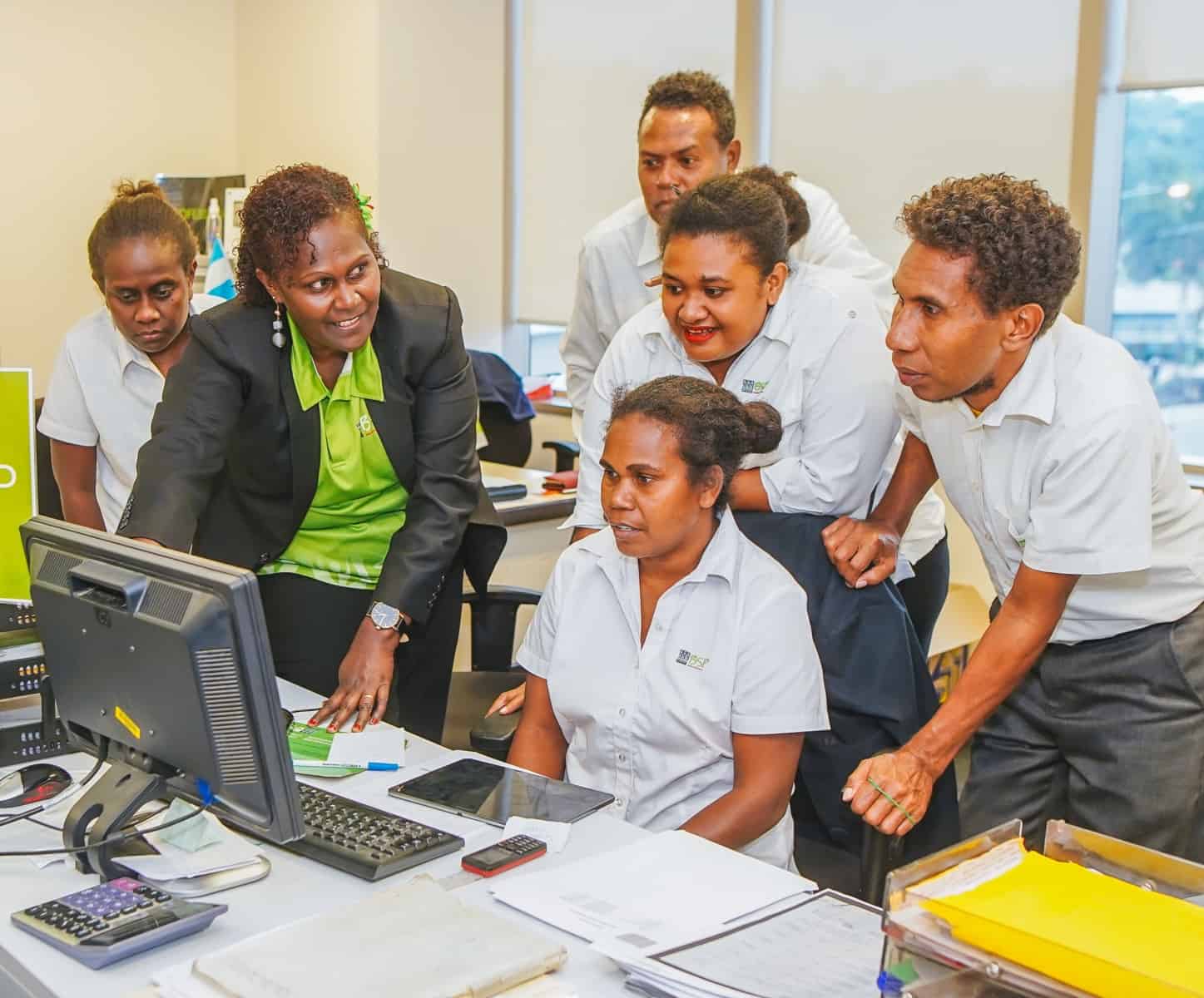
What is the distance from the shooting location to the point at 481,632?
2.83 metres

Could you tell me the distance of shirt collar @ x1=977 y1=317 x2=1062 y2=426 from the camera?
5.89 feet

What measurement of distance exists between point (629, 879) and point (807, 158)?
3232 millimetres

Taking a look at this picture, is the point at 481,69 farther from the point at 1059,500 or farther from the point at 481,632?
the point at 1059,500

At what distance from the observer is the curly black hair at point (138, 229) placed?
2.36 m

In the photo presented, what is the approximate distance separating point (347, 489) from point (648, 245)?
3.48 feet

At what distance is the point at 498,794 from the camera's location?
167cm

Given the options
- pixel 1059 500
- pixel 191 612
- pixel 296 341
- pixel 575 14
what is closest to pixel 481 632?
pixel 296 341

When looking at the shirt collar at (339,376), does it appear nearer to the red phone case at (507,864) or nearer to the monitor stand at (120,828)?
the monitor stand at (120,828)

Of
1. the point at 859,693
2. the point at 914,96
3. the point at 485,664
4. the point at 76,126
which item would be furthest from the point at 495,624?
the point at 76,126

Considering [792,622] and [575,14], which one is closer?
[792,622]

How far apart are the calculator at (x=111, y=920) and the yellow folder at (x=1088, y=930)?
710 mm

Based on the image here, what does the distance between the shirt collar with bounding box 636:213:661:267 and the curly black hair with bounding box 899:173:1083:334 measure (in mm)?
1181

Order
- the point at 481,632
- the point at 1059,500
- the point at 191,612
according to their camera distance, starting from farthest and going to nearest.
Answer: the point at 481,632, the point at 1059,500, the point at 191,612

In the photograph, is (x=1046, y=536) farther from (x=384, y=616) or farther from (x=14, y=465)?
(x=14, y=465)
